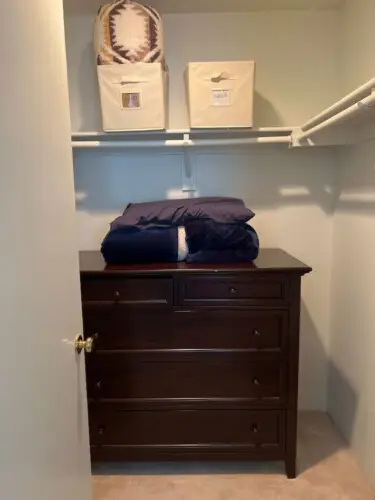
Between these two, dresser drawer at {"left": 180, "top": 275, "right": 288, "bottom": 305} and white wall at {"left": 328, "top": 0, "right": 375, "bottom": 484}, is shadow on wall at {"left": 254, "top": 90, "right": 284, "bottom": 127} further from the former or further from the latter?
dresser drawer at {"left": 180, "top": 275, "right": 288, "bottom": 305}

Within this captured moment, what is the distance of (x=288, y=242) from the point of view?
8.37 ft

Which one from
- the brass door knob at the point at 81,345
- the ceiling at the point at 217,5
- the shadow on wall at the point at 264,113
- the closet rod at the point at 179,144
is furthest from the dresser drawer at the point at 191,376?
the ceiling at the point at 217,5

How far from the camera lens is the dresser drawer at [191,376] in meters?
2.03

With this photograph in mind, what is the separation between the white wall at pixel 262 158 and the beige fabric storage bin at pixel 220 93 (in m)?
0.33

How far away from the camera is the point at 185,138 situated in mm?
2250

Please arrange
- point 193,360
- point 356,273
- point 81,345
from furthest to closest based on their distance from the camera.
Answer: point 356,273 → point 193,360 → point 81,345

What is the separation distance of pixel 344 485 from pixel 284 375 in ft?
1.88

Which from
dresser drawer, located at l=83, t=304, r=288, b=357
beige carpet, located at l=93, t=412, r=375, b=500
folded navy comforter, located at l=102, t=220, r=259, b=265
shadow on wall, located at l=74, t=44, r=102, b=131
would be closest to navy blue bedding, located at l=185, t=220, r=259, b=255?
folded navy comforter, located at l=102, t=220, r=259, b=265

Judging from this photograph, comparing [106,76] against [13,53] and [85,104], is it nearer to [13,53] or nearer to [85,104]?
[85,104]

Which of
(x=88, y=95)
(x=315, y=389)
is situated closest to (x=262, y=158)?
(x=88, y=95)

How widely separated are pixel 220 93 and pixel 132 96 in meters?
0.41

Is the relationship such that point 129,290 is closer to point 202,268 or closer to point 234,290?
point 202,268

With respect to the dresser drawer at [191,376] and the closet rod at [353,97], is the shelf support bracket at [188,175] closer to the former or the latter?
the closet rod at [353,97]

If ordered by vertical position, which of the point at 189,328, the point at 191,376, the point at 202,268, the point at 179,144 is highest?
the point at 179,144
